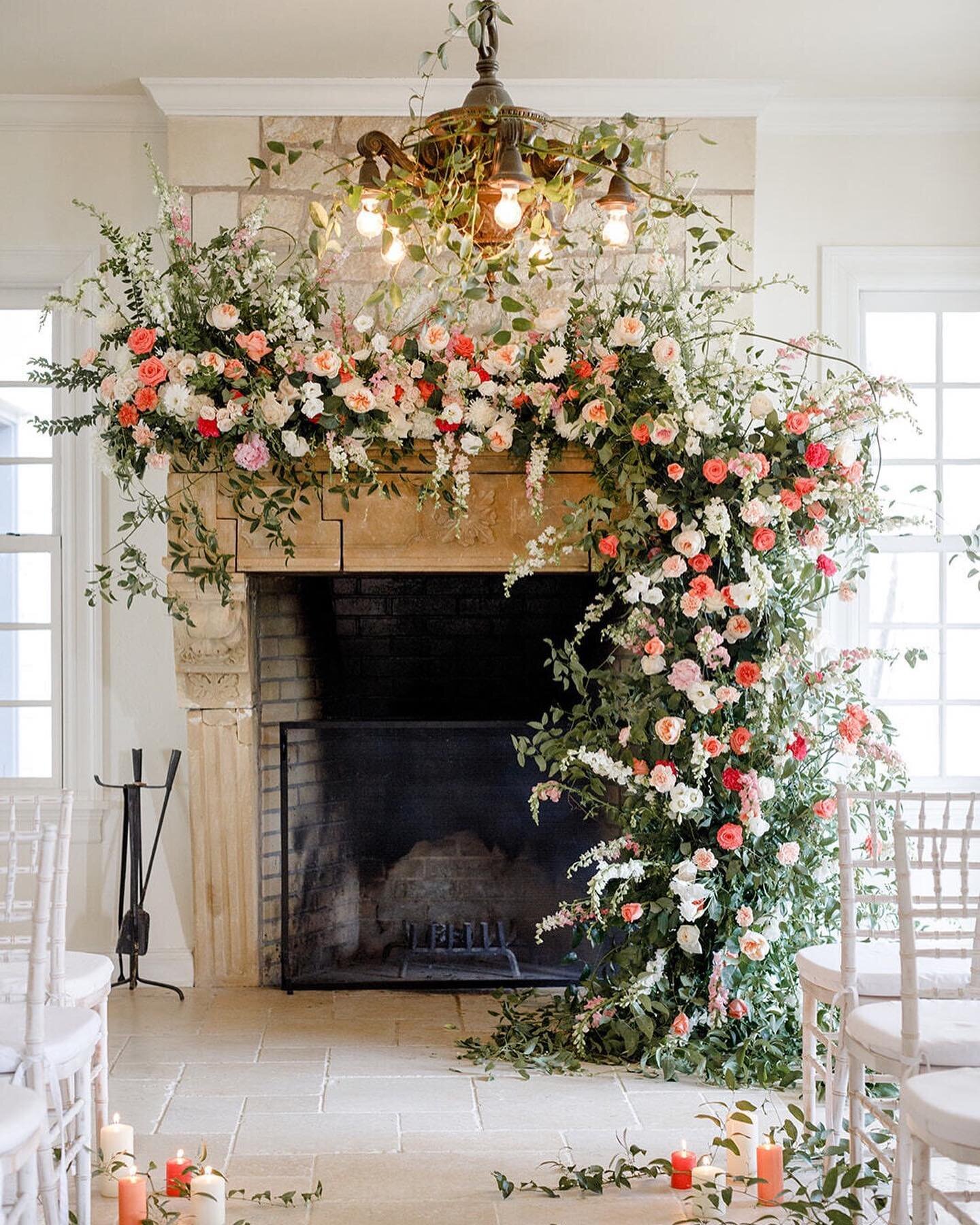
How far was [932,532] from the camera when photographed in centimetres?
442

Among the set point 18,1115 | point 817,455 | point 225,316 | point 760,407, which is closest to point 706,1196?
point 18,1115

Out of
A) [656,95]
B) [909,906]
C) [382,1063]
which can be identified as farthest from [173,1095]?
[656,95]

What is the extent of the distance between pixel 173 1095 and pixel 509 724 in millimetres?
1645

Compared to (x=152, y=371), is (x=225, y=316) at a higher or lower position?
higher

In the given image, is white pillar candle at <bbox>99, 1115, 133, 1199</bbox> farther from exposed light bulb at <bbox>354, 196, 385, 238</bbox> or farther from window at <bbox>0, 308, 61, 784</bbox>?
exposed light bulb at <bbox>354, 196, 385, 238</bbox>

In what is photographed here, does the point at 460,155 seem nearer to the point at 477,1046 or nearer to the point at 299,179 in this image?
the point at 299,179

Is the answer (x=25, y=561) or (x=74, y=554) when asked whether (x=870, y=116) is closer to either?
(x=74, y=554)

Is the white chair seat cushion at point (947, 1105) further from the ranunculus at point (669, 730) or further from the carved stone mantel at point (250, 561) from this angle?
the carved stone mantel at point (250, 561)

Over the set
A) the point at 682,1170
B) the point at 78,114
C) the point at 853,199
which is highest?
the point at 78,114

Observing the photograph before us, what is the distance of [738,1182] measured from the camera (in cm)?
256

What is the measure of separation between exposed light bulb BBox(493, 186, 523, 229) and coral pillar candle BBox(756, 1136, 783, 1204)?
6.33 feet

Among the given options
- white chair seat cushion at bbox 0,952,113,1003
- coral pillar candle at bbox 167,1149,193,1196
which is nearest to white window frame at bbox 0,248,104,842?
white chair seat cushion at bbox 0,952,113,1003

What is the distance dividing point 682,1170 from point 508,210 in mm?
1986

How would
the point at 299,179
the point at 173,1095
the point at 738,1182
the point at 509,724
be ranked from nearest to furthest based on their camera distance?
the point at 738,1182 → the point at 173,1095 → the point at 299,179 → the point at 509,724
